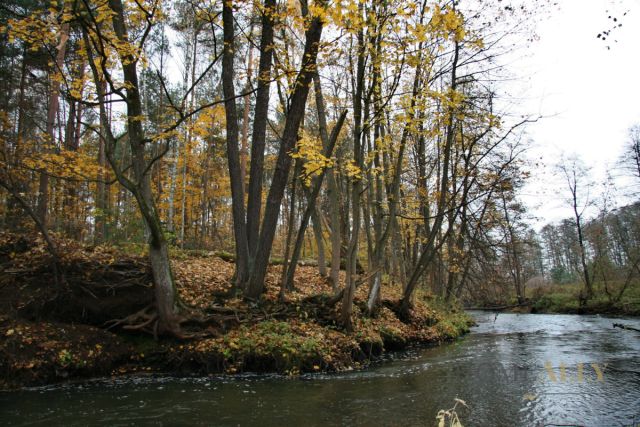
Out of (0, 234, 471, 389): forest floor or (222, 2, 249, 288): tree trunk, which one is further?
(222, 2, 249, 288): tree trunk

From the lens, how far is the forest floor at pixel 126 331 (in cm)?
693

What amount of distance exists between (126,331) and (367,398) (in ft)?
16.7

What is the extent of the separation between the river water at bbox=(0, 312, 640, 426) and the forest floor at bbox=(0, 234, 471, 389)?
16.5 inches

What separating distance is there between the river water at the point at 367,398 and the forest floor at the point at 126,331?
42 centimetres

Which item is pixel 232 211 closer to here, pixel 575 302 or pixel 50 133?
pixel 50 133

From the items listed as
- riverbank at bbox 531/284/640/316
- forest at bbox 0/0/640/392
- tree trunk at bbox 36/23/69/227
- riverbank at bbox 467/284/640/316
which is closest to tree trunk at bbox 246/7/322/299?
forest at bbox 0/0/640/392

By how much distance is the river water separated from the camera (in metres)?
5.05

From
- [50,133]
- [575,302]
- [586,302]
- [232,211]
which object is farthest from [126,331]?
[575,302]

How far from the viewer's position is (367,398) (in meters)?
6.02

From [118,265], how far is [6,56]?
10.7 metres

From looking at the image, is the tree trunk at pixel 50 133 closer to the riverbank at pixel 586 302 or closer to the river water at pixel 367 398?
the river water at pixel 367 398

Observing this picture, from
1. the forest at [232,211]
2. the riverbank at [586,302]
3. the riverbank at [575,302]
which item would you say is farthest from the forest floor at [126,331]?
the riverbank at [586,302]

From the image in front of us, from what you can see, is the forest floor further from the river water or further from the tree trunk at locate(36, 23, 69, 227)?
the tree trunk at locate(36, 23, 69, 227)

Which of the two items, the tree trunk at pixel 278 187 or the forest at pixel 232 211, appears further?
the tree trunk at pixel 278 187
